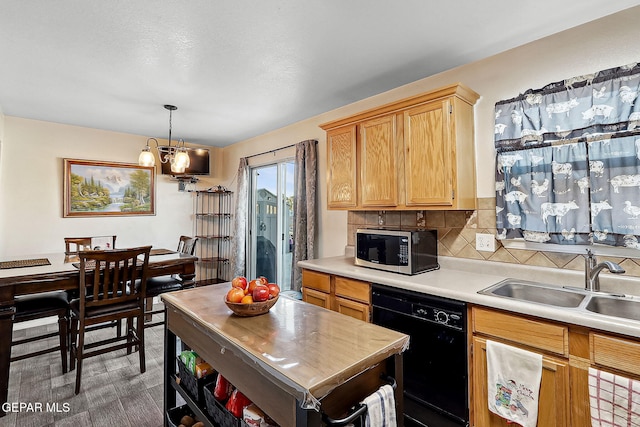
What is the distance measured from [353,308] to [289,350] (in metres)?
1.36

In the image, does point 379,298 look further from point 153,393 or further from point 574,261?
point 153,393

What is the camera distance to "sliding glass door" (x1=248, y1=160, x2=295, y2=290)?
449cm

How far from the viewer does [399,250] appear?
2312mm

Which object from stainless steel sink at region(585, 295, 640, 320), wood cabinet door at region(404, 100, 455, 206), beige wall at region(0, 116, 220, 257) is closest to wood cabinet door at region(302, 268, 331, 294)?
wood cabinet door at region(404, 100, 455, 206)

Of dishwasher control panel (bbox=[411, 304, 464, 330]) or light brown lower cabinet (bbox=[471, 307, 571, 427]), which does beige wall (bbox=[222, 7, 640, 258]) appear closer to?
dishwasher control panel (bbox=[411, 304, 464, 330])

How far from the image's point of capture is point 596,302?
1.71m

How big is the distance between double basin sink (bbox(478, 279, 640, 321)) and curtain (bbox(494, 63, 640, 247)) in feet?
1.02

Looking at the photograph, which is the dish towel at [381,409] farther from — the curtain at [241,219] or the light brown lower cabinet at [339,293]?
the curtain at [241,219]

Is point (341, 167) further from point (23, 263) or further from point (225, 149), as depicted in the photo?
point (225, 149)

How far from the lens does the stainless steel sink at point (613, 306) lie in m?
1.64

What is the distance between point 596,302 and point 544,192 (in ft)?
2.36

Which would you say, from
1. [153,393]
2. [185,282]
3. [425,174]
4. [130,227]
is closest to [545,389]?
[425,174]

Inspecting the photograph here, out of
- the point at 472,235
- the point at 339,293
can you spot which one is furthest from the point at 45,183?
the point at 472,235

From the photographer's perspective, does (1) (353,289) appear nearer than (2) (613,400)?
No
